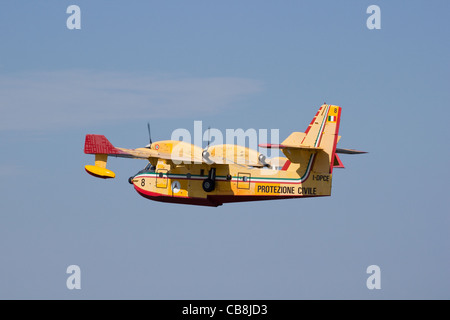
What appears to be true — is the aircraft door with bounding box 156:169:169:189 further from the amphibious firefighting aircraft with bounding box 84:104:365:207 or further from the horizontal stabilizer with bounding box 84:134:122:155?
the horizontal stabilizer with bounding box 84:134:122:155

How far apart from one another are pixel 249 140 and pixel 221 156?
1.88m

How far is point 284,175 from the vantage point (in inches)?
2928

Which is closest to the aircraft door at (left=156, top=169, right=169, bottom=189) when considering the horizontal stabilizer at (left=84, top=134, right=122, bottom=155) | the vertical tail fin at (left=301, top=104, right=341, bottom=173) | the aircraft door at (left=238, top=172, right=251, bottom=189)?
the horizontal stabilizer at (left=84, top=134, right=122, bottom=155)

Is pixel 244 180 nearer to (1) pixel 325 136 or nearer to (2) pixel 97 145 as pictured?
(1) pixel 325 136

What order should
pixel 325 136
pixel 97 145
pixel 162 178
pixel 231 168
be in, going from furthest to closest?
pixel 162 178, pixel 231 168, pixel 97 145, pixel 325 136

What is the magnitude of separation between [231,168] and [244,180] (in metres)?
1.13

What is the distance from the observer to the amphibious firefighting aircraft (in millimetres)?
73375

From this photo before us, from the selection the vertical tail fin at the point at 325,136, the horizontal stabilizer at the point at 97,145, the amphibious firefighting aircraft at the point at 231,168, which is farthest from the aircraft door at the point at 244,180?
the horizontal stabilizer at the point at 97,145

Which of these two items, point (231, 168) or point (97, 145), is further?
point (231, 168)

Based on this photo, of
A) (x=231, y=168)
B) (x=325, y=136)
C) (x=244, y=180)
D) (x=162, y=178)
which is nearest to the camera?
(x=325, y=136)

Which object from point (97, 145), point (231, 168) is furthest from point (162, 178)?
point (97, 145)

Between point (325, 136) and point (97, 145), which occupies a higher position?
point (325, 136)

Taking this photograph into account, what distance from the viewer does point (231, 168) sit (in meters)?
76.1

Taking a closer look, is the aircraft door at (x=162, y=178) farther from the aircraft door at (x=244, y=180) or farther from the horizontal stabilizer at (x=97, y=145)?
the aircraft door at (x=244, y=180)
